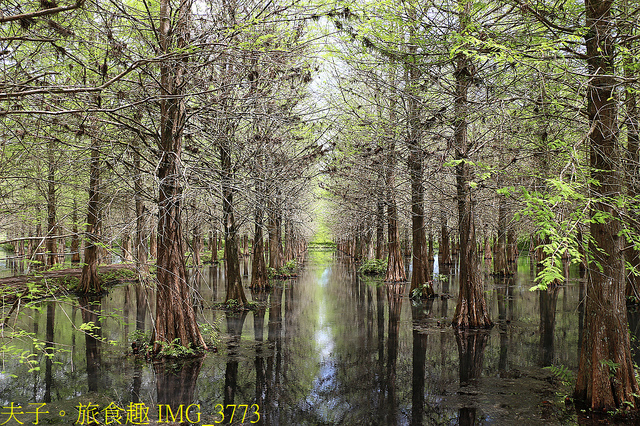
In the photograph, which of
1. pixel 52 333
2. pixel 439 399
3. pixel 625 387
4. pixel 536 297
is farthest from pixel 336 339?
pixel 536 297

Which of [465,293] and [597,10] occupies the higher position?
[597,10]

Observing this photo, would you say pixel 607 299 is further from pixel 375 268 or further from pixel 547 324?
pixel 375 268

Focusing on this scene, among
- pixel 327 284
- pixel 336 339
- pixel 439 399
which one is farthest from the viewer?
pixel 327 284

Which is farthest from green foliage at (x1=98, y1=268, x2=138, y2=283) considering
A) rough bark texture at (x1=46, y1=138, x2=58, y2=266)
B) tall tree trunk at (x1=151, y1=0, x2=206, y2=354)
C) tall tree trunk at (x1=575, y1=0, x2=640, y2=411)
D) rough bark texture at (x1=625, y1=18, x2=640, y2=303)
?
rough bark texture at (x1=625, y1=18, x2=640, y2=303)

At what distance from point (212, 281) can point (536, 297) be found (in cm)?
1692

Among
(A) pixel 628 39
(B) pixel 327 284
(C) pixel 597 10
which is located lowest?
(B) pixel 327 284

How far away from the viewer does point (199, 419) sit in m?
6.16

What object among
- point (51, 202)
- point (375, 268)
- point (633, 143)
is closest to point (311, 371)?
point (633, 143)

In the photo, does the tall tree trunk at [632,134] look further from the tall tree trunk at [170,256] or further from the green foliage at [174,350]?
the green foliage at [174,350]

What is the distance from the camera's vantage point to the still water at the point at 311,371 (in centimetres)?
634

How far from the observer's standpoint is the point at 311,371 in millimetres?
8547

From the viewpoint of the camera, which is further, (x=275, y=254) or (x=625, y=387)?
(x=275, y=254)

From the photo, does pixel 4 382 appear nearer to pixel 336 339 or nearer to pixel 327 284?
pixel 336 339

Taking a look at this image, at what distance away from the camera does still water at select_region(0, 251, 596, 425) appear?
6.34 meters
